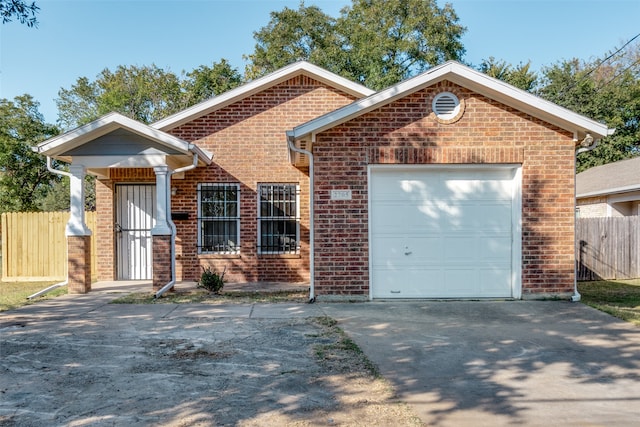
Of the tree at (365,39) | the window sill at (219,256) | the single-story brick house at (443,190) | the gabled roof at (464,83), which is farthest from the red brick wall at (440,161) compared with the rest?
the tree at (365,39)

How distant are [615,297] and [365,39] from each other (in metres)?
25.6

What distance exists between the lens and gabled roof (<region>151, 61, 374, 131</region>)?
1158 centimetres

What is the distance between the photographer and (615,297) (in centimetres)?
1002

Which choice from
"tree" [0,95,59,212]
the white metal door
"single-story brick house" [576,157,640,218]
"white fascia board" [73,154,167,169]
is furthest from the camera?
"tree" [0,95,59,212]

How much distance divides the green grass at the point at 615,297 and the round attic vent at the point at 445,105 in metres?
4.06

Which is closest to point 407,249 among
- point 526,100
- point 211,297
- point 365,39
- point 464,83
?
point 464,83

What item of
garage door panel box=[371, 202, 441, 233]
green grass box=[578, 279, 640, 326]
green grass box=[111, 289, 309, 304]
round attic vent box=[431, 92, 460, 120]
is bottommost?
green grass box=[578, 279, 640, 326]

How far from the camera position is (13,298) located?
9695mm

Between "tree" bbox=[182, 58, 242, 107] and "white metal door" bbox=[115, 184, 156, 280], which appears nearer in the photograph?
"white metal door" bbox=[115, 184, 156, 280]

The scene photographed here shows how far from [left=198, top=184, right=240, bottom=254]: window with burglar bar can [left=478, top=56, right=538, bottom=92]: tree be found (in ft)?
82.4

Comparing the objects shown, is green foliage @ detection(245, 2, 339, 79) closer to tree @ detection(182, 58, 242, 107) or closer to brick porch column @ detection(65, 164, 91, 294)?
tree @ detection(182, 58, 242, 107)

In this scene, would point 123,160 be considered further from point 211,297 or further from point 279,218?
point 279,218

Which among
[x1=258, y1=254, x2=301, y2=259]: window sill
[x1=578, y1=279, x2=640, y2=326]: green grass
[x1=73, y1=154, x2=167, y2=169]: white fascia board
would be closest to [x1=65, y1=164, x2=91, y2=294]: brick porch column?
[x1=73, y1=154, x2=167, y2=169]: white fascia board

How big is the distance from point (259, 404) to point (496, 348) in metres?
3.06
